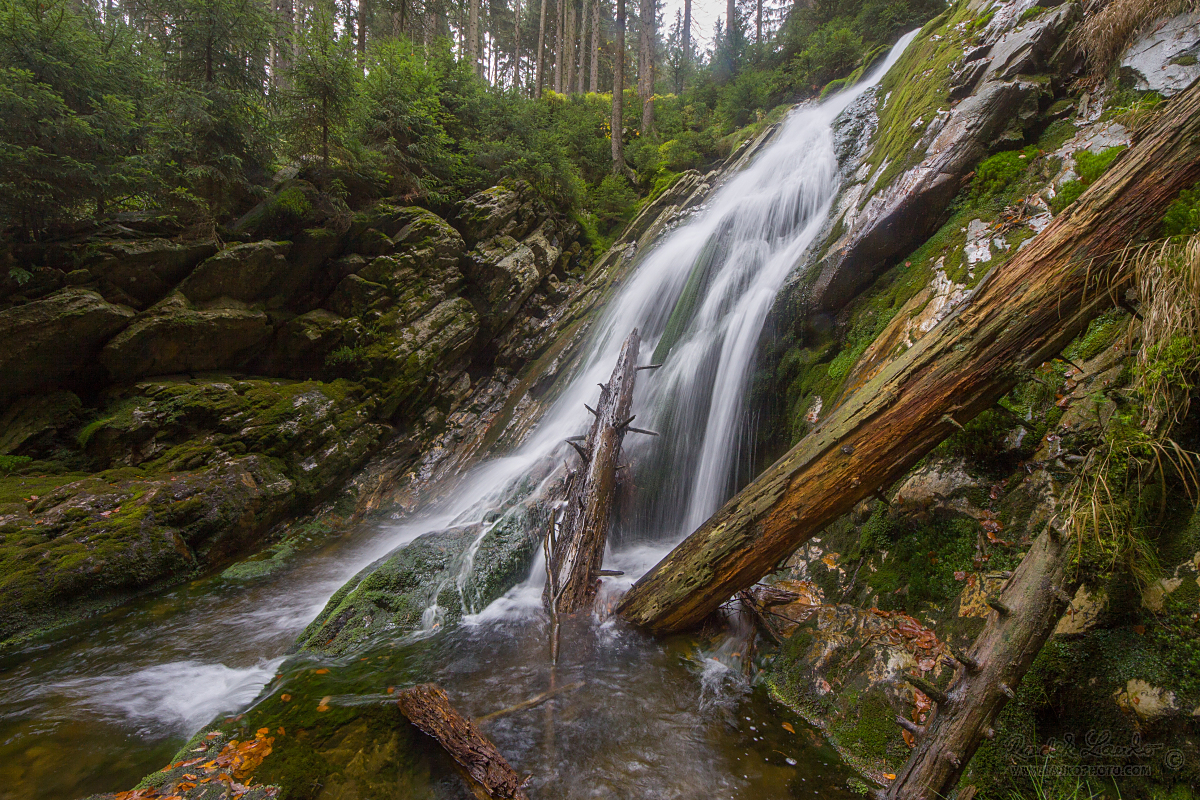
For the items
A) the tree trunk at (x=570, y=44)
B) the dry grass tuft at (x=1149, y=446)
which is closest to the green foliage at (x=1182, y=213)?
the dry grass tuft at (x=1149, y=446)

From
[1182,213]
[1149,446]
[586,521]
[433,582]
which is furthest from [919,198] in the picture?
[433,582]

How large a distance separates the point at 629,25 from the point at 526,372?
33.0 meters

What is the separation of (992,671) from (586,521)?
3715 millimetres

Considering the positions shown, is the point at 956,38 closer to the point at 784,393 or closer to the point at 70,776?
the point at 784,393

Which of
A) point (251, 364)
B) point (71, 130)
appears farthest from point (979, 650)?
point (71, 130)

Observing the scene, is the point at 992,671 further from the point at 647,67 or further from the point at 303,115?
the point at 647,67

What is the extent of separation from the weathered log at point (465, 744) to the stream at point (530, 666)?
19cm

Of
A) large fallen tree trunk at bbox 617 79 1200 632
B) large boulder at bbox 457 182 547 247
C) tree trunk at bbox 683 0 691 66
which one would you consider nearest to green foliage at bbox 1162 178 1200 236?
large fallen tree trunk at bbox 617 79 1200 632

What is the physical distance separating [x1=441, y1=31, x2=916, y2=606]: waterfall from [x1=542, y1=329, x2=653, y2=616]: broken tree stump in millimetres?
818

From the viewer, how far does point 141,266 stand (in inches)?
303

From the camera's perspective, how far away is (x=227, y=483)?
275 inches

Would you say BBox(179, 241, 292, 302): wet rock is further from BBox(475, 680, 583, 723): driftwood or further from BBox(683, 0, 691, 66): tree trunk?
BBox(683, 0, 691, 66): tree trunk

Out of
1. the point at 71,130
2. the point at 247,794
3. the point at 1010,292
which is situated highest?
the point at 71,130

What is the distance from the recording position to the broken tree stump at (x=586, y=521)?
16.4 ft
